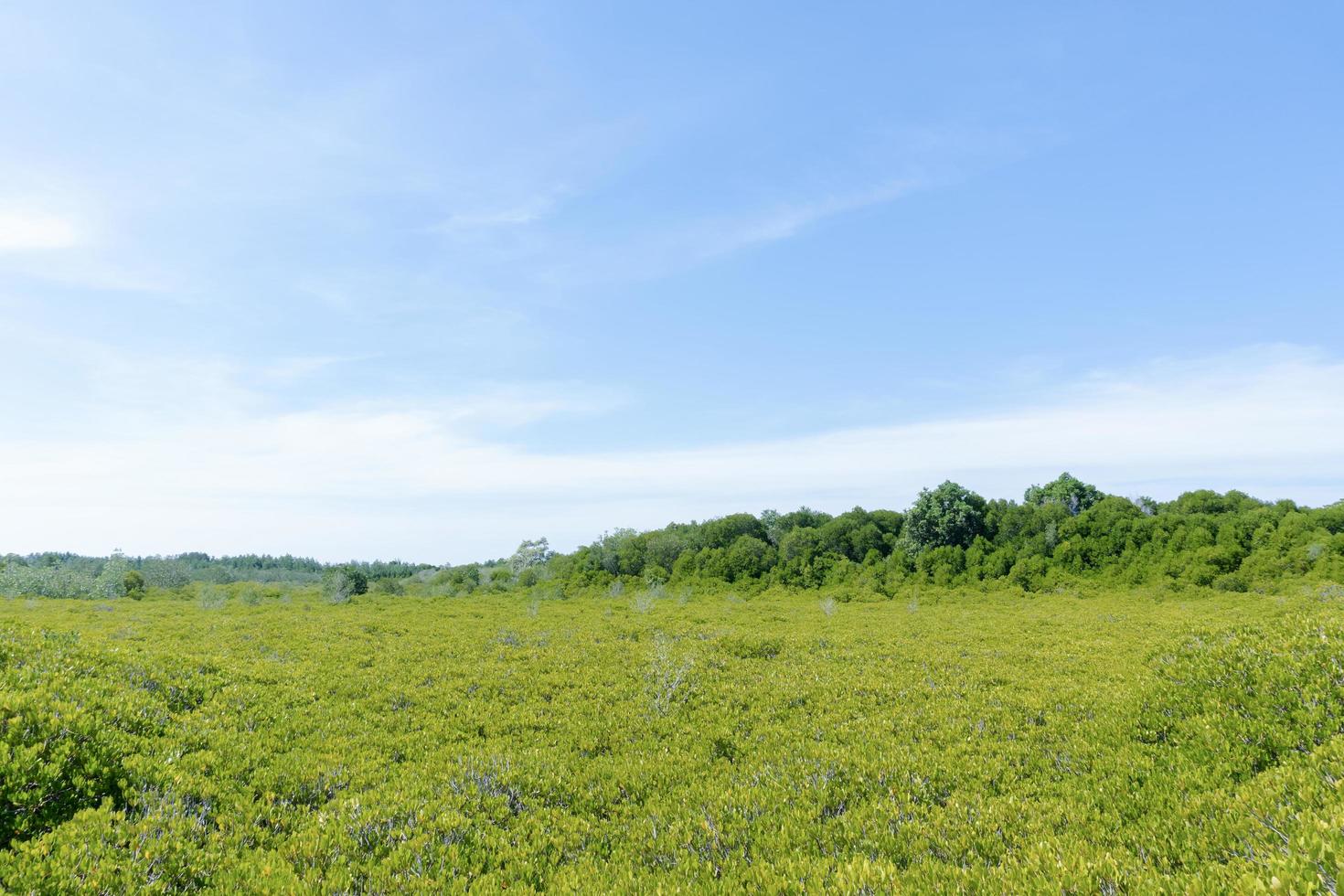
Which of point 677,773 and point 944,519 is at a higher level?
point 944,519

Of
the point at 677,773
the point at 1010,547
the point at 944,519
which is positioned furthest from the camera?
the point at 944,519

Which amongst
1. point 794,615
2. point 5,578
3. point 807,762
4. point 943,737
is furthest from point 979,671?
point 5,578

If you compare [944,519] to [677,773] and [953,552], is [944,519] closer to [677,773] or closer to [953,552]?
[953,552]

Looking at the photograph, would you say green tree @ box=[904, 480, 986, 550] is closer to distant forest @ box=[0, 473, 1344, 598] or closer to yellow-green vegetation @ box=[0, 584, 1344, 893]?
distant forest @ box=[0, 473, 1344, 598]

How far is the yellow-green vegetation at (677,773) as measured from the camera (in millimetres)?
7906

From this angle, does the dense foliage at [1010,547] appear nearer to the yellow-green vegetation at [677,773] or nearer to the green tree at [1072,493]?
the green tree at [1072,493]

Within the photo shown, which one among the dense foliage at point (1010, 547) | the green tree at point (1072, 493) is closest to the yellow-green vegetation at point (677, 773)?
the dense foliage at point (1010, 547)

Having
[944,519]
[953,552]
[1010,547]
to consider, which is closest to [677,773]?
[953,552]

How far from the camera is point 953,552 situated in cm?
7031

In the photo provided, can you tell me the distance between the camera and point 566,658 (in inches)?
946

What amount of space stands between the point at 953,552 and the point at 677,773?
6586 centimetres

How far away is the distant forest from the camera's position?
5522 cm

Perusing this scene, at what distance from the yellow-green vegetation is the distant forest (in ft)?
153

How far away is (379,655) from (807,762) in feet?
62.4
